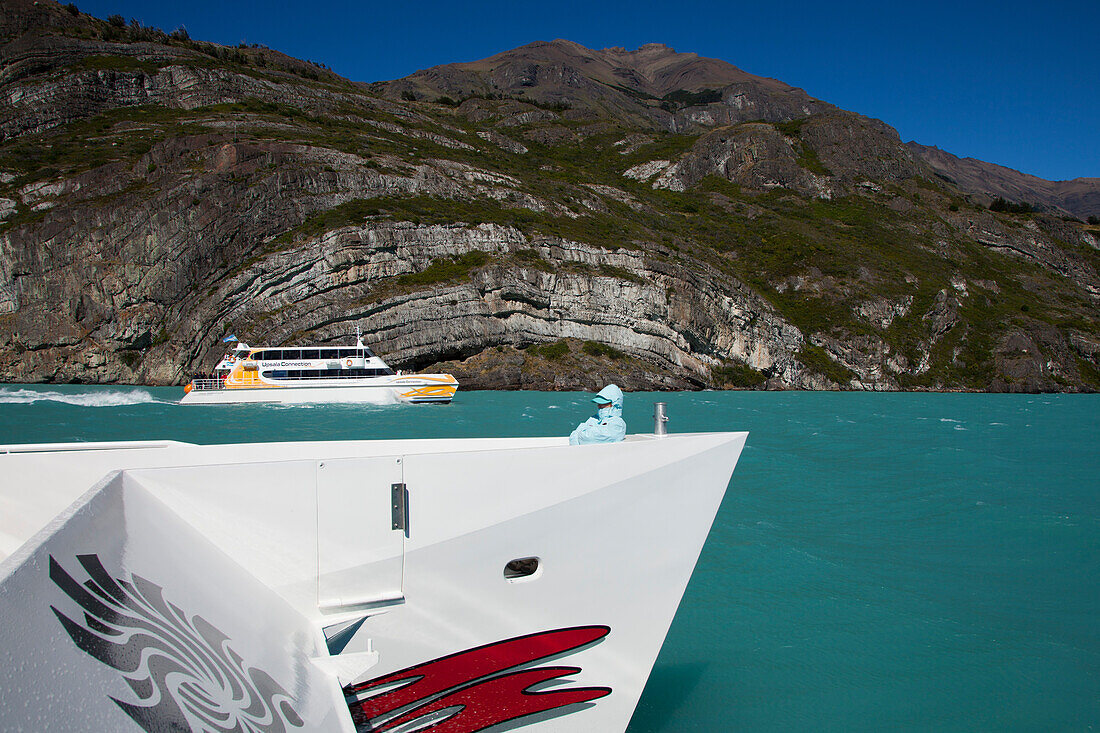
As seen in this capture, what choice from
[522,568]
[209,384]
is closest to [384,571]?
[522,568]

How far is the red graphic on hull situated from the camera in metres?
4.05

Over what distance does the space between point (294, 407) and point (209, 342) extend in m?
20.0

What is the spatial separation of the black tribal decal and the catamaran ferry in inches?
1538

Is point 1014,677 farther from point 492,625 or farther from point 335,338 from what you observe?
point 335,338

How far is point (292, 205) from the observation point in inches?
2371

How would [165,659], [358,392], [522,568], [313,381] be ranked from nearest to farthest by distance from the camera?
[165,659] < [522,568] < [358,392] < [313,381]

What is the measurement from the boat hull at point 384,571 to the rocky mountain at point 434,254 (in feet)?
157

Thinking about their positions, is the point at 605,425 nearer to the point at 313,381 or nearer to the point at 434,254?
the point at 313,381

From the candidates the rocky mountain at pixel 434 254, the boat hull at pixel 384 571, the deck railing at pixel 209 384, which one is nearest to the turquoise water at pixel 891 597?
the boat hull at pixel 384 571

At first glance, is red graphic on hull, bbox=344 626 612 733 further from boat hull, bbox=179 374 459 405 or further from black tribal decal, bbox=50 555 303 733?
boat hull, bbox=179 374 459 405

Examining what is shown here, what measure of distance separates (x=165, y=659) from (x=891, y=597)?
363 inches

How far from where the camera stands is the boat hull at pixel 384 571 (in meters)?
2.47

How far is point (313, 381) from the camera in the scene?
4262 cm

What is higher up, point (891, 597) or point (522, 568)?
point (522, 568)
